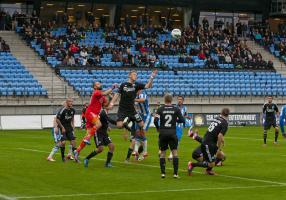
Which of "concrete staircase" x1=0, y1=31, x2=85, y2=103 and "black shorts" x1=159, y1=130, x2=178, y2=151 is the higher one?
"concrete staircase" x1=0, y1=31, x2=85, y2=103

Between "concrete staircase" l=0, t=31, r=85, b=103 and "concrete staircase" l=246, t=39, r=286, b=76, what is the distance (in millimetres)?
20547

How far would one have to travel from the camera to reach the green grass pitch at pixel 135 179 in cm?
1684

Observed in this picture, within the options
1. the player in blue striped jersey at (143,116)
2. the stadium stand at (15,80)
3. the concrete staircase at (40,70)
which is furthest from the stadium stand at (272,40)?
the player in blue striped jersey at (143,116)

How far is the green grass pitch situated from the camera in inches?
663

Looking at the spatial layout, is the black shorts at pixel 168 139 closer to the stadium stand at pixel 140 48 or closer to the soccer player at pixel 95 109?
the soccer player at pixel 95 109

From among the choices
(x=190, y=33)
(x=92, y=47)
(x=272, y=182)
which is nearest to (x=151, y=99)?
(x=92, y=47)

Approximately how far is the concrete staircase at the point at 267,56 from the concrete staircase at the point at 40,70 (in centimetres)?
2055

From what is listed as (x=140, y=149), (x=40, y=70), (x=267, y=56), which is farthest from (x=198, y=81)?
(x=140, y=149)

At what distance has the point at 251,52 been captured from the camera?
6800 centimetres

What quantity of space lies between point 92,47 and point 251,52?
15.1 metres

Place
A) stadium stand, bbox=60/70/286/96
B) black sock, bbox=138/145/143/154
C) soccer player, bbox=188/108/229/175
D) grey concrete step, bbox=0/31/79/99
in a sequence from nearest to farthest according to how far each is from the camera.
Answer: soccer player, bbox=188/108/229/175, black sock, bbox=138/145/143/154, grey concrete step, bbox=0/31/79/99, stadium stand, bbox=60/70/286/96

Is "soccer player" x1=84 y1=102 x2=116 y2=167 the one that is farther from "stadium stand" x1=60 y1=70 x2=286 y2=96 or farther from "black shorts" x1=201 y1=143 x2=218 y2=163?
"stadium stand" x1=60 y1=70 x2=286 y2=96

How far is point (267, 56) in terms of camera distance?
227 feet

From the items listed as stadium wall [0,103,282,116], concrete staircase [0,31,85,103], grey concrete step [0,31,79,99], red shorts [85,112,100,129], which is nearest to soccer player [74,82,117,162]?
red shorts [85,112,100,129]
